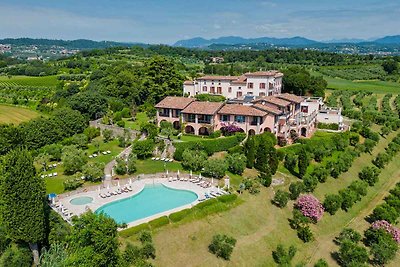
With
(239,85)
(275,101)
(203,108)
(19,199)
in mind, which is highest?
(239,85)

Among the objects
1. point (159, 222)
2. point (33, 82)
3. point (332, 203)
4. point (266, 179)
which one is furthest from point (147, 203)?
point (33, 82)

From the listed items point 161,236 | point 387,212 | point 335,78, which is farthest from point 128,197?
point 335,78

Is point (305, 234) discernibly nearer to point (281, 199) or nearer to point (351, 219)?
point (281, 199)

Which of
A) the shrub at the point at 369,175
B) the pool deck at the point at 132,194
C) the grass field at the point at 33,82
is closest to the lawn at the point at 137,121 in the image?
the pool deck at the point at 132,194

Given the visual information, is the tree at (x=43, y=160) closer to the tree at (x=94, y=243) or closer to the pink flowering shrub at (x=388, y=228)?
the tree at (x=94, y=243)

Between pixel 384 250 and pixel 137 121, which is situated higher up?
pixel 137 121

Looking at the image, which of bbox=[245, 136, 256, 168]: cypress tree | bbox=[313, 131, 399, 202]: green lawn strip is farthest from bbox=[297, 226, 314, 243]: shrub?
bbox=[245, 136, 256, 168]: cypress tree
